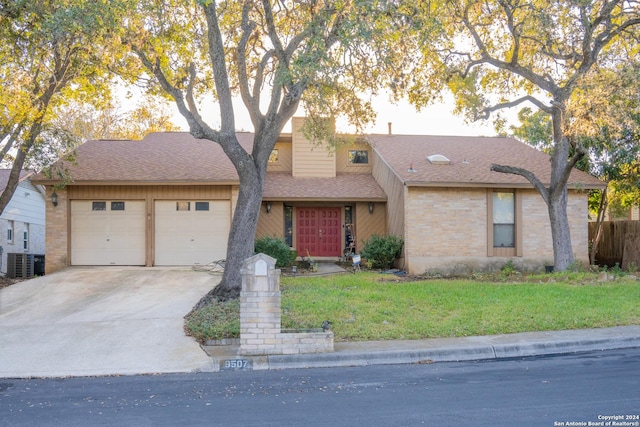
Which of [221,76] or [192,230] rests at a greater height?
[221,76]

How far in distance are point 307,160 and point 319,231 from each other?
2.81m

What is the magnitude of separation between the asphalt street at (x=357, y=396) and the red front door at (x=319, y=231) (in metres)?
12.8

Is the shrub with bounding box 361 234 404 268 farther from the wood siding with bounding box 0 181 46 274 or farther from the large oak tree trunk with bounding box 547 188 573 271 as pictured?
the wood siding with bounding box 0 181 46 274

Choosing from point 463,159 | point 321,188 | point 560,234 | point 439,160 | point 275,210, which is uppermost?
point 463,159

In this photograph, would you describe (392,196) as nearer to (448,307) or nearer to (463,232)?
(463,232)

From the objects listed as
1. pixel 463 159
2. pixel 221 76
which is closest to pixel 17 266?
pixel 221 76

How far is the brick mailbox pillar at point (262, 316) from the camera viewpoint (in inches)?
349

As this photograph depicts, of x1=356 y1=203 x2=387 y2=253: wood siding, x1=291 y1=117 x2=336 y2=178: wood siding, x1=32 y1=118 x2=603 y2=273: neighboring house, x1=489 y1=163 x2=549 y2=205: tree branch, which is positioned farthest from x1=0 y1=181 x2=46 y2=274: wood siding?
x1=489 y1=163 x2=549 y2=205: tree branch

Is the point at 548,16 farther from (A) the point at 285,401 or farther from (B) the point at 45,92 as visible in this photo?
(B) the point at 45,92

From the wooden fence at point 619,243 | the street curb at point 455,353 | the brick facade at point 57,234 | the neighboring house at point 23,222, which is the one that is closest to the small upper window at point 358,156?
the wooden fence at point 619,243

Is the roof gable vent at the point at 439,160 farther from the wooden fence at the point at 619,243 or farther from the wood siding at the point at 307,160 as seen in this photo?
the wooden fence at the point at 619,243

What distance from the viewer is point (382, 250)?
18.4 m

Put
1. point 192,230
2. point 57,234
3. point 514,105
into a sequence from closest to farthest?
1. point 514,105
2. point 57,234
3. point 192,230

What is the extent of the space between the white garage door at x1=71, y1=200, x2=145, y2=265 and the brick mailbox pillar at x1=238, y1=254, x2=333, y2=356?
11.0 m
